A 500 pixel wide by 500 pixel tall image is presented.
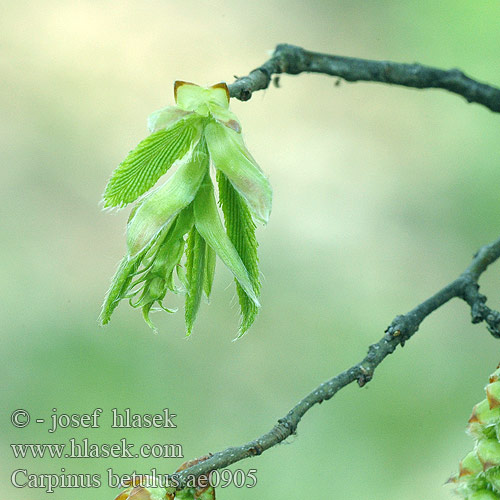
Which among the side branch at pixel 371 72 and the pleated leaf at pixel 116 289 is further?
the side branch at pixel 371 72

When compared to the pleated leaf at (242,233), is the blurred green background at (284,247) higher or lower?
higher

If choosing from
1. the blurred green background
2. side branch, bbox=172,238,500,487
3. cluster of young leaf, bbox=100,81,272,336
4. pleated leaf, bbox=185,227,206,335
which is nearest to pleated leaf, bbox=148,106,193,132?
cluster of young leaf, bbox=100,81,272,336

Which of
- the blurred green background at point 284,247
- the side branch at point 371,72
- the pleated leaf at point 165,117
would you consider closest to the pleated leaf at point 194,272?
the pleated leaf at point 165,117

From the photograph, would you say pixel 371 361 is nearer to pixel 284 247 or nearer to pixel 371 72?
pixel 371 72

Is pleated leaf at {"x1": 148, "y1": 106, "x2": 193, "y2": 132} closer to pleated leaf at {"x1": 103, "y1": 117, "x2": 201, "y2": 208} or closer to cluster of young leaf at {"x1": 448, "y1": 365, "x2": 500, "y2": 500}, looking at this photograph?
pleated leaf at {"x1": 103, "y1": 117, "x2": 201, "y2": 208}

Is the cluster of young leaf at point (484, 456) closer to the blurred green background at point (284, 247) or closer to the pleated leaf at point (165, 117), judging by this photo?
the pleated leaf at point (165, 117)

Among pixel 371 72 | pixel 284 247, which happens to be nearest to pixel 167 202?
pixel 371 72
